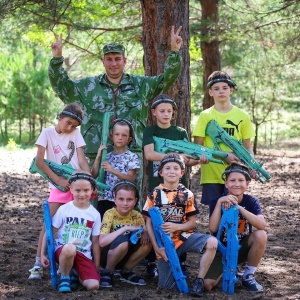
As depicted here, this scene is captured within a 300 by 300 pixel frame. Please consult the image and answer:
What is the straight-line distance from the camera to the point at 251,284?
5.11 m

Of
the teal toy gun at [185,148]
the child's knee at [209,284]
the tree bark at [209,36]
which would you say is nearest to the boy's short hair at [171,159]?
the teal toy gun at [185,148]

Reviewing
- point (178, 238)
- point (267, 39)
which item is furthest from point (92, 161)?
point (267, 39)

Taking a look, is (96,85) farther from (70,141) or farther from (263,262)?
(263,262)

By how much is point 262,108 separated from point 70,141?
48.4ft

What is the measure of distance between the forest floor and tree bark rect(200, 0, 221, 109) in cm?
255

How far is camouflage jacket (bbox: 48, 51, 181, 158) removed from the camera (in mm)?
5777

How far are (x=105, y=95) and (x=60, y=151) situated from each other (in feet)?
2.36

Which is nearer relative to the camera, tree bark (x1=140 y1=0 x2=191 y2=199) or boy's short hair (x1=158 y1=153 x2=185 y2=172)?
boy's short hair (x1=158 y1=153 x2=185 y2=172)

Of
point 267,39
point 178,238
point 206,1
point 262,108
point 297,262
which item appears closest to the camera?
point 178,238

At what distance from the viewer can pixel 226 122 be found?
18.2ft

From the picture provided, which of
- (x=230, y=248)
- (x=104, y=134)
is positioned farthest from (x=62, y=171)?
(x=230, y=248)

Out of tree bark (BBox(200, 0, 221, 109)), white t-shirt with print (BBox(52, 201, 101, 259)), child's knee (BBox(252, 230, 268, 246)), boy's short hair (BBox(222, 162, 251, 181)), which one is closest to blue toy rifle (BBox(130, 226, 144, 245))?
white t-shirt with print (BBox(52, 201, 101, 259))

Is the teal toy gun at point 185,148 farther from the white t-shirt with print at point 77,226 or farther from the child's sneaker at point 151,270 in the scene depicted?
the child's sneaker at point 151,270

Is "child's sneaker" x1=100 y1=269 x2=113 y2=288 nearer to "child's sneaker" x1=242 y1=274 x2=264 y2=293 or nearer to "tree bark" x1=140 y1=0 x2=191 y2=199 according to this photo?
"child's sneaker" x1=242 y1=274 x2=264 y2=293
